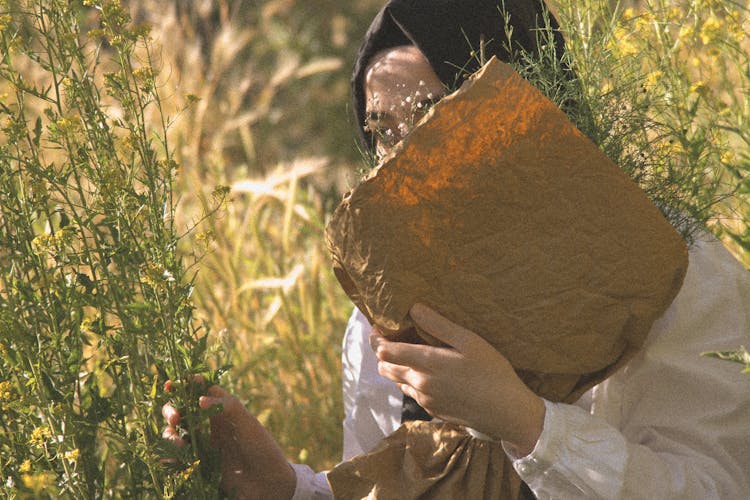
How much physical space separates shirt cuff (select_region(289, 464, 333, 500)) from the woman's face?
0.72m

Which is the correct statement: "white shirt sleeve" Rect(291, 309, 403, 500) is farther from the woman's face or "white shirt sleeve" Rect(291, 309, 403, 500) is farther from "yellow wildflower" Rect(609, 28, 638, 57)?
"yellow wildflower" Rect(609, 28, 638, 57)

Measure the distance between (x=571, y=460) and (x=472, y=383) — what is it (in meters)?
0.21

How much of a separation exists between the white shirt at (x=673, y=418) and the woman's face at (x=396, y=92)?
50cm

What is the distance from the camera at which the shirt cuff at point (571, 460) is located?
141 cm

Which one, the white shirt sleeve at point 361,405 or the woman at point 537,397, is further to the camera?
the white shirt sleeve at point 361,405

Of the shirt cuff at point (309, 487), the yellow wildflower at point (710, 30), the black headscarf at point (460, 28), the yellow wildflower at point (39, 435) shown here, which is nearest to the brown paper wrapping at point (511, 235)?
the black headscarf at point (460, 28)

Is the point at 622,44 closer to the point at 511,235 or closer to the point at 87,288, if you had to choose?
the point at 511,235

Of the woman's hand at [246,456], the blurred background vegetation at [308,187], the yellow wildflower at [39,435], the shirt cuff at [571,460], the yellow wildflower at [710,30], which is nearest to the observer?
the yellow wildflower at [39,435]

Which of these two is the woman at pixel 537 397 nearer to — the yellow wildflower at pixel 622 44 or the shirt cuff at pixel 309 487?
the shirt cuff at pixel 309 487

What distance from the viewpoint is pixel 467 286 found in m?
1.38

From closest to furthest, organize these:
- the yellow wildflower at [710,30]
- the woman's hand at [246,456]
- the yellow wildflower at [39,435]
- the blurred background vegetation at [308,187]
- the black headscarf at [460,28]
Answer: the yellow wildflower at [39,435]
the black headscarf at [460,28]
the woman's hand at [246,456]
the blurred background vegetation at [308,187]
the yellow wildflower at [710,30]

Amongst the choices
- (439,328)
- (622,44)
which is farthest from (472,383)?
(622,44)

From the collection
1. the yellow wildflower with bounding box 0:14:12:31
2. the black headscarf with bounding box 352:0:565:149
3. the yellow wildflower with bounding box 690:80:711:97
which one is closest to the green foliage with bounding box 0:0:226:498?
the yellow wildflower with bounding box 0:14:12:31

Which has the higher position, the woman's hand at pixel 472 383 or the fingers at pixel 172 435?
the fingers at pixel 172 435
